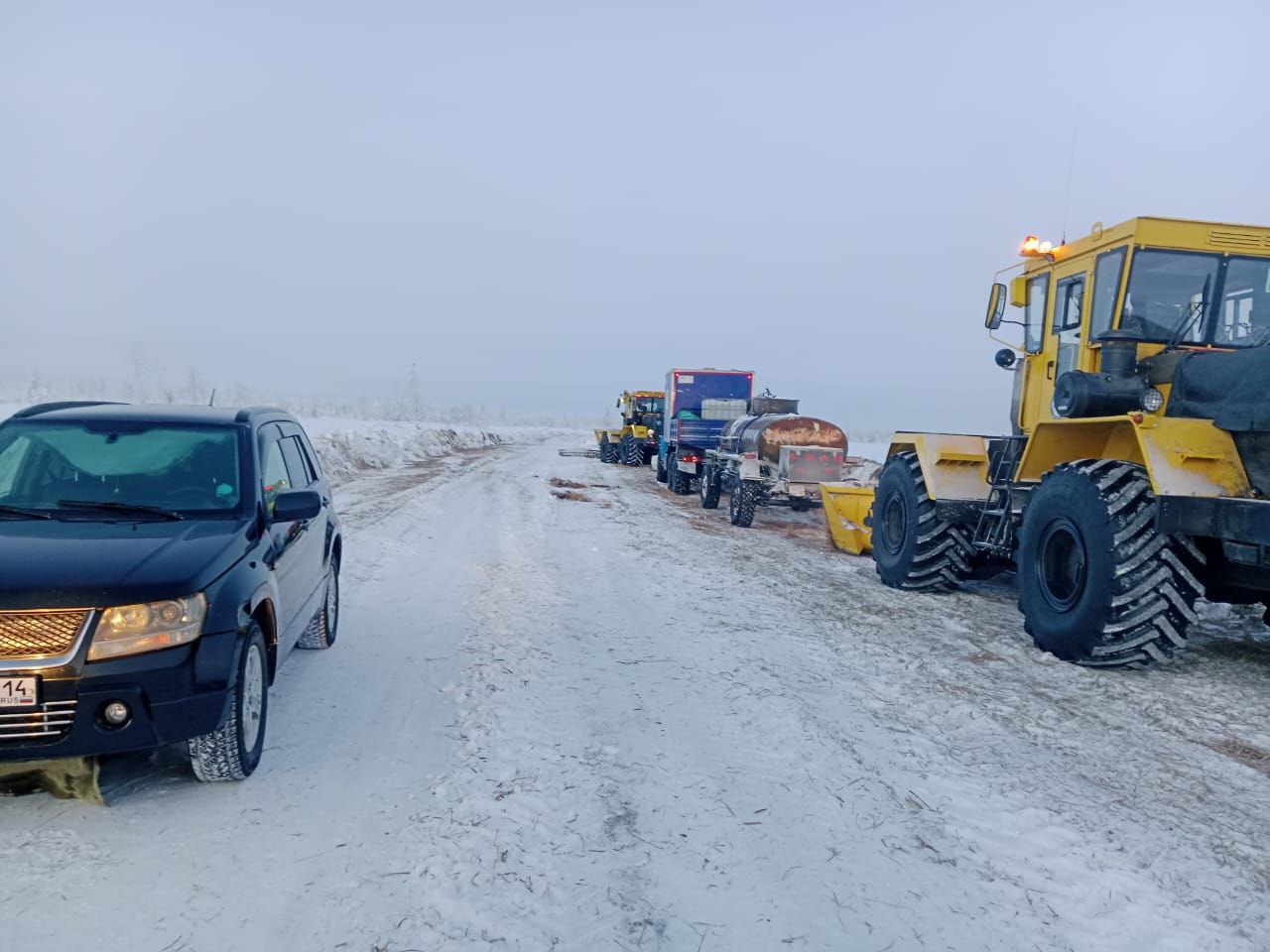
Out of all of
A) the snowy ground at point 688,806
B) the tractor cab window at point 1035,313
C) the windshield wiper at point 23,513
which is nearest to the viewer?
the snowy ground at point 688,806

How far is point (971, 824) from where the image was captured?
3609mm

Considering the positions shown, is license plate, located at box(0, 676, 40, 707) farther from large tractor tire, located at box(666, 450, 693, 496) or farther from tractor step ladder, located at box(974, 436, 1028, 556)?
large tractor tire, located at box(666, 450, 693, 496)

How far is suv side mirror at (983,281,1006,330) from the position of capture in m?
7.95

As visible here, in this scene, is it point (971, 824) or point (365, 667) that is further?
point (365, 667)

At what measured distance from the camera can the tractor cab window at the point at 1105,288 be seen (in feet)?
21.5

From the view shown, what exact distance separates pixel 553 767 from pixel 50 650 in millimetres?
2236

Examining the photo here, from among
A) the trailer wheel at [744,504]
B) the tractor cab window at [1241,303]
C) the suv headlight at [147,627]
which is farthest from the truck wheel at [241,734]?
the trailer wheel at [744,504]

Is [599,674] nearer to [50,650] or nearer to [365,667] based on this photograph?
[365,667]

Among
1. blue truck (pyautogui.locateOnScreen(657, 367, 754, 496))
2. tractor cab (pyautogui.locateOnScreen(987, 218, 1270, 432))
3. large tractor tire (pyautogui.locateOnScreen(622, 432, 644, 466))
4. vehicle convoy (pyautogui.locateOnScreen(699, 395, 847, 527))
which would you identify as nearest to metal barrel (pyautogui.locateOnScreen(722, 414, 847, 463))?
vehicle convoy (pyautogui.locateOnScreen(699, 395, 847, 527))

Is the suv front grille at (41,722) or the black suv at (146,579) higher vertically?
the black suv at (146,579)

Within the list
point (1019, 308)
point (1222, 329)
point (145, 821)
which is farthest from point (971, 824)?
point (1019, 308)

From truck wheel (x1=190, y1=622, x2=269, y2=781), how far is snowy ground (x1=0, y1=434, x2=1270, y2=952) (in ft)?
0.41

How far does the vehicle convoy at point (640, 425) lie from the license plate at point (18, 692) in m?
26.8

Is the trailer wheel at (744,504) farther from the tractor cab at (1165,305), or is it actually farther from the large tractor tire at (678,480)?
the tractor cab at (1165,305)
